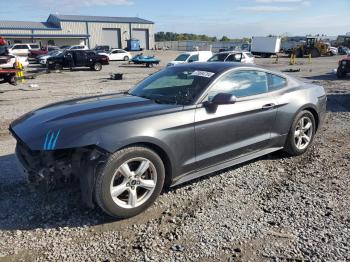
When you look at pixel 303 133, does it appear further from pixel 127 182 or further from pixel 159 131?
pixel 127 182

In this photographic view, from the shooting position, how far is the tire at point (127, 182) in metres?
3.19

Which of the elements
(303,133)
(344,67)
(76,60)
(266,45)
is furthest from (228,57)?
(266,45)

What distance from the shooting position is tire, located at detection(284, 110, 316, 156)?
195 inches

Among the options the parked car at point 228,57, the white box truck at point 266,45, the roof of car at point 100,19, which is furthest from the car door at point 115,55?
the roof of car at point 100,19

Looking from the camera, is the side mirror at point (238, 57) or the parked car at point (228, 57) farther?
the side mirror at point (238, 57)

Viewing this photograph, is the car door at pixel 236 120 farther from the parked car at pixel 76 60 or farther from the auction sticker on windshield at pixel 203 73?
the parked car at pixel 76 60

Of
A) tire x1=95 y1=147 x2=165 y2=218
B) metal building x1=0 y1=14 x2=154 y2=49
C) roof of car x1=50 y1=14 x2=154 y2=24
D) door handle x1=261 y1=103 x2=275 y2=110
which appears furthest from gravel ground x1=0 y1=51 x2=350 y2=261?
roof of car x1=50 y1=14 x2=154 y2=24

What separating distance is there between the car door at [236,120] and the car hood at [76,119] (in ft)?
1.50

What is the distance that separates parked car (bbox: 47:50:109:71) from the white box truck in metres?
28.0

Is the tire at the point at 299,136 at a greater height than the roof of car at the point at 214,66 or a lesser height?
lesser

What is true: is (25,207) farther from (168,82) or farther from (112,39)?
(112,39)

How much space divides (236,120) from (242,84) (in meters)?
0.58

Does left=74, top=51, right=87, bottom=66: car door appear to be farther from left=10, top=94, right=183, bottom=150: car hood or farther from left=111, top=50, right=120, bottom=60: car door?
left=10, top=94, right=183, bottom=150: car hood

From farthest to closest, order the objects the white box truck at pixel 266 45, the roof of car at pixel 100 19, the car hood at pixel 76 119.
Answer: the roof of car at pixel 100 19 → the white box truck at pixel 266 45 → the car hood at pixel 76 119
